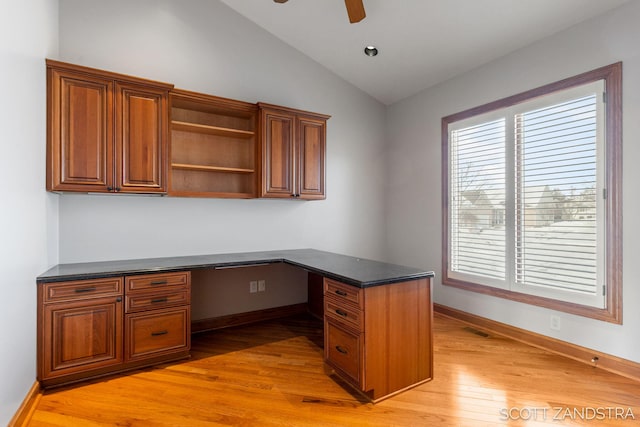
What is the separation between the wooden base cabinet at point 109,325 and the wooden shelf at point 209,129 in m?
1.36

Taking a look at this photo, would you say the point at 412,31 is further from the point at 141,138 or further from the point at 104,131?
the point at 104,131

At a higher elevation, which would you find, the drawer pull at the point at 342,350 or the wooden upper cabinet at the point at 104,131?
the wooden upper cabinet at the point at 104,131

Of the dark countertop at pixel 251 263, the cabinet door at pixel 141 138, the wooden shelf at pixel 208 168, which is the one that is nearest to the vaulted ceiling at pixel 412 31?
the cabinet door at pixel 141 138

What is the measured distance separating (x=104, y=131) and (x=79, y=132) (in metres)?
0.16

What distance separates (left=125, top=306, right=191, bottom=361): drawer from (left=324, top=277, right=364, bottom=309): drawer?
1.24 meters

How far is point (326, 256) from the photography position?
319 centimetres

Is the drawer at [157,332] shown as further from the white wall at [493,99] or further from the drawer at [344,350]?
the white wall at [493,99]

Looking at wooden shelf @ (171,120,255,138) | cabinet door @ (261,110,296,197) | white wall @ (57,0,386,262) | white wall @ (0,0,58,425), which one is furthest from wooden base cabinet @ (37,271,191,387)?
wooden shelf @ (171,120,255,138)

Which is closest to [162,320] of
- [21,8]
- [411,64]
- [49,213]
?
[49,213]

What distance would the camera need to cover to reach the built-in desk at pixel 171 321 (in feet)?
6.84

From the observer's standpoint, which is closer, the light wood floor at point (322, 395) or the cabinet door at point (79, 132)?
the light wood floor at point (322, 395)

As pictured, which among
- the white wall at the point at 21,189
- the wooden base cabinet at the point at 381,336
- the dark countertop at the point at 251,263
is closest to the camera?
the white wall at the point at 21,189

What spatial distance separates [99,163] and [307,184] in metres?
1.88

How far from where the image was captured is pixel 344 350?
7.26 feet
